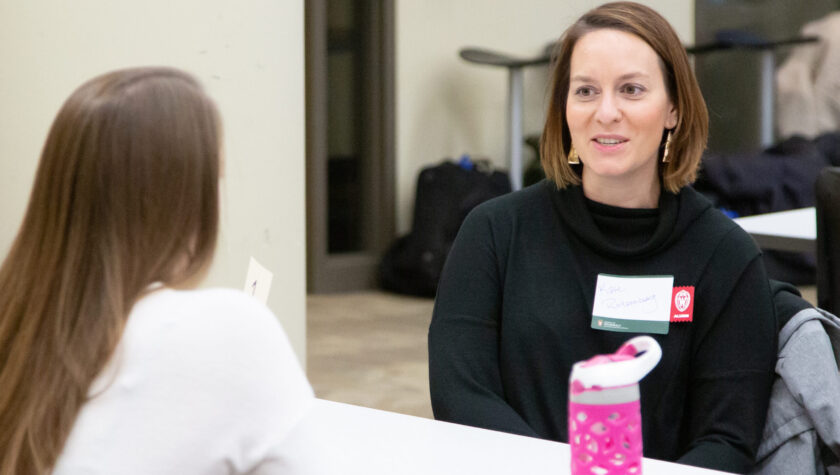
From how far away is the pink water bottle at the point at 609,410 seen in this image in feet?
3.80

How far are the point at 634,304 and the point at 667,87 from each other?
1.26ft

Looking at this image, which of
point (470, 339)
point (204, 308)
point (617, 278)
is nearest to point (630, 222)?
point (617, 278)

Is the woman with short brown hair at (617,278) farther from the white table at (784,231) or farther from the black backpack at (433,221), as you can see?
the black backpack at (433,221)

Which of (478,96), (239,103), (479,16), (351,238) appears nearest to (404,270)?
(351,238)

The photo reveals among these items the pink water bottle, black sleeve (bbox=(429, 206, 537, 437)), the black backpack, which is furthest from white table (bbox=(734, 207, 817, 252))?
the black backpack

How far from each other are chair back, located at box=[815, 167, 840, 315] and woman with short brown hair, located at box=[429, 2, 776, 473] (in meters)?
0.33

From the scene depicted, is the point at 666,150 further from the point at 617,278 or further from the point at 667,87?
the point at 617,278

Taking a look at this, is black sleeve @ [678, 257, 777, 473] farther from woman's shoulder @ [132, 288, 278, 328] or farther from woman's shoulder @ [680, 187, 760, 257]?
woman's shoulder @ [132, 288, 278, 328]

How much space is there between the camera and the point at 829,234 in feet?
6.80

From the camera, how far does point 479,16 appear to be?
6.83 metres

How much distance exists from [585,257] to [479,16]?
523 centimetres

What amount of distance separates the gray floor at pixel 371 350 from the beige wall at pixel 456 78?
3.03 ft

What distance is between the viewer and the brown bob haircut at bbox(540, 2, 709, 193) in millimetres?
1813

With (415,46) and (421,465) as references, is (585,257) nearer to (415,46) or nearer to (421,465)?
(421,465)
